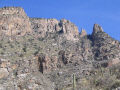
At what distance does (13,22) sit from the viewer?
117 m

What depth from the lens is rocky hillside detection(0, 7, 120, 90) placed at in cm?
7294

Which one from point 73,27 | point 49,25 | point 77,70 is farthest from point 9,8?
point 77,70

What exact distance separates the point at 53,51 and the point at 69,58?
23.0ft

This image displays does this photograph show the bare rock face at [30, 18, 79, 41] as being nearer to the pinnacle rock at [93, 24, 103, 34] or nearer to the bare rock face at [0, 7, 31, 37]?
the pinnacle rock at [93, 24, 103, 34]

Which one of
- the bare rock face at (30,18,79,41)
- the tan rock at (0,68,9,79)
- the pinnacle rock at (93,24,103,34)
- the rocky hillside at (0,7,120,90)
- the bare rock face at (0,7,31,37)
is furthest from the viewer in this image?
the pinnacle rock at (93,24,103,34)

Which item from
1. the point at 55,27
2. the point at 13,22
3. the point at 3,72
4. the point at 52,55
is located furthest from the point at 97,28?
the point at 3,72

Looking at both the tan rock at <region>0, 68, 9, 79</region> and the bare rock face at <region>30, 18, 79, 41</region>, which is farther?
the bare rock face at <region>30, 18, 79, 41</region>

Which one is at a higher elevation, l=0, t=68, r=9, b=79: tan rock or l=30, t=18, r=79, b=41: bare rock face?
l=30, t=18, r=79, b=41: bare rock face

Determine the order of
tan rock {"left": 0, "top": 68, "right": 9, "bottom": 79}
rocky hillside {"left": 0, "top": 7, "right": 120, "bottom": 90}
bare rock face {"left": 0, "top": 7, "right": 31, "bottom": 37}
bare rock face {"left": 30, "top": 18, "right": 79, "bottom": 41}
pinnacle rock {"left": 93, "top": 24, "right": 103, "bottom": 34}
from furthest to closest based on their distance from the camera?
pinnacle rock {"left": 93, "top": 24, "right": 103, "bottom": 34} → bare rock face {"left": 30, "top": 18, "right": 79, "bottom": 41} → bare rock face {"left": 0, "top": 7, "right": 31, "bottom": 37} → tan rock {"left": 0, "top": 68, "right": 9, "bottom": 79} → rocky hillside {"left": 0, "top": 7, "right": 120, "bottom": 90}

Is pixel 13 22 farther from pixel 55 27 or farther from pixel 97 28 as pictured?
pixel 97 28

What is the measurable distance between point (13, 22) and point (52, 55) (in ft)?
92.2

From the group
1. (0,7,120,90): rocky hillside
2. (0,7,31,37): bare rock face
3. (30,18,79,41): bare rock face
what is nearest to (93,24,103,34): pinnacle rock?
(0,7,120,90): rocky hillside

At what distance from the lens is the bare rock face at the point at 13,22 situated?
112875mm

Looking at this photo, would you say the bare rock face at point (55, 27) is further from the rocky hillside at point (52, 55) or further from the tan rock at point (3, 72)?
the tan rock at point (3, 72)
